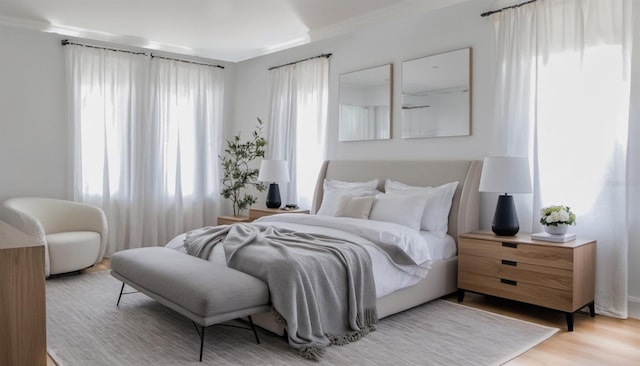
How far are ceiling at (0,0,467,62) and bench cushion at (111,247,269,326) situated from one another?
2657mm

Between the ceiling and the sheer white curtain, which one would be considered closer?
the sheer white curtain

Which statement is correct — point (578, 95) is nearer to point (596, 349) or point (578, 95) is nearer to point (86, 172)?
point (596, 349)

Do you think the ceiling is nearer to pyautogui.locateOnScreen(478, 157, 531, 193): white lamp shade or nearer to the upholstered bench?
pyautogui.locateOnScreen(478, 157, 531, 193): white lamp shade

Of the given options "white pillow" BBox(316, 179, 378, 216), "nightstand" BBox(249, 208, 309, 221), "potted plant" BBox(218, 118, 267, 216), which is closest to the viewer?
"white pillow" BBox(316, 179, 378, 216)

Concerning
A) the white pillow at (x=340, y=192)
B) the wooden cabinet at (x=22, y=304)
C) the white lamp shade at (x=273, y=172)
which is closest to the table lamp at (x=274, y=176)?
the white lamp shade at (x=273, y=172)

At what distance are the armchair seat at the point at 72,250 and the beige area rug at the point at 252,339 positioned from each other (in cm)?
93

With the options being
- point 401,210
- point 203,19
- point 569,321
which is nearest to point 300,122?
point 203,19

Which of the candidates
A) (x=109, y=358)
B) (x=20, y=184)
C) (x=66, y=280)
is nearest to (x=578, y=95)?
(x=109, y=358)

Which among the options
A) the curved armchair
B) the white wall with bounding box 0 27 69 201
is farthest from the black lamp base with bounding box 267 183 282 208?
the white wall with bounding box 0 27 69 201

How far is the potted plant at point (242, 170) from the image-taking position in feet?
20.9

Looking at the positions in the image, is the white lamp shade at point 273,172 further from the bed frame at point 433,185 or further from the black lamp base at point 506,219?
the black lamp base at point 506,219

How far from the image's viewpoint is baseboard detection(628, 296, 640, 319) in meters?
3.63

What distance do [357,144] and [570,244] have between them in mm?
2611

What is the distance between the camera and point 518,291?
12.1 feet
